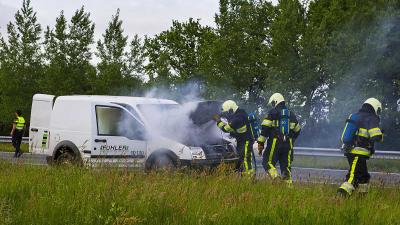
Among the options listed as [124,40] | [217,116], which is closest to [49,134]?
[217,116]

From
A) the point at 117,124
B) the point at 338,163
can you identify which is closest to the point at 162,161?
the point at 117,124

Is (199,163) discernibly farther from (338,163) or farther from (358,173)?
(338,163)

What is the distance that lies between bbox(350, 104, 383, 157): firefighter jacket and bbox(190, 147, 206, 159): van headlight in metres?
2.99

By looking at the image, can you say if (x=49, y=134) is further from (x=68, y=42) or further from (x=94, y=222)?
(x=68, y=42)

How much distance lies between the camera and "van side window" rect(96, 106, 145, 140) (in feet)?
34.8

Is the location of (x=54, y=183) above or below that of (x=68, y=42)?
below

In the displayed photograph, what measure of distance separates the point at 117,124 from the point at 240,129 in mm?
2599

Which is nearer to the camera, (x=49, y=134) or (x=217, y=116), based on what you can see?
(x=217, y=116)

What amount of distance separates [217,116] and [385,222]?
5.53 meters

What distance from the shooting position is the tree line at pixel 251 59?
20.1 metres

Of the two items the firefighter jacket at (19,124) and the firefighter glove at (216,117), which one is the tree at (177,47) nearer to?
the firefighter jacket at (19,124)

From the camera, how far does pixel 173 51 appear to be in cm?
4000

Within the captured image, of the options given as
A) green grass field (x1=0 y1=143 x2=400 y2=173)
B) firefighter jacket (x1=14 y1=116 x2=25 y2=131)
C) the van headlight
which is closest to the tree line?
green grass field (x1=0 y1=143 x2=400 y2=173)

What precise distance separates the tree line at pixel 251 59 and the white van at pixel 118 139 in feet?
36.3
